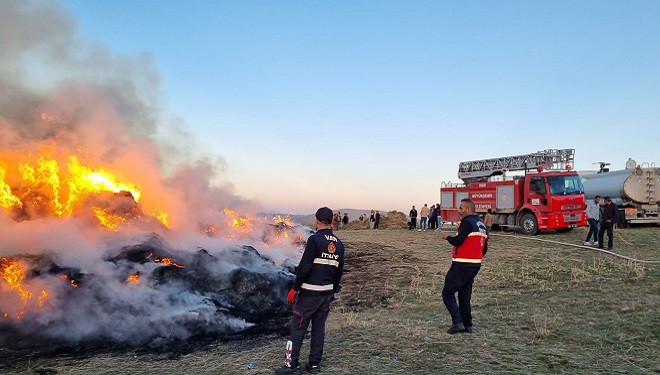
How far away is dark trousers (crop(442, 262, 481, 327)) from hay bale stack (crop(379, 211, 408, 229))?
94.1 ft

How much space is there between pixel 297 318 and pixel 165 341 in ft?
11.1

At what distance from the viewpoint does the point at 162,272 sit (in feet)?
30.0

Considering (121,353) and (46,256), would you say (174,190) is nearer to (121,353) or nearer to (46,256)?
(46,256)

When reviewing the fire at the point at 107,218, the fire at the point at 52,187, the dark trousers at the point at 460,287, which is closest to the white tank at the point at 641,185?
the dark trousers at the point at 460,287

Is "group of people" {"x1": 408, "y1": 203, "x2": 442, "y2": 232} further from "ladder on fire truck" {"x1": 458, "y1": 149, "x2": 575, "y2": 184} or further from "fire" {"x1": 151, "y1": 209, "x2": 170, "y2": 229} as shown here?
"fire" {"x1": 151, "y1": 209, "x2": 170, "y2": 229}

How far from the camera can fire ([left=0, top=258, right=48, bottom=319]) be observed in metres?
7.80

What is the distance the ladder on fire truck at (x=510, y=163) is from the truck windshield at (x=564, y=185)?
2.01 meters

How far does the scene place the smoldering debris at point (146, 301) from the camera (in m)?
7.35

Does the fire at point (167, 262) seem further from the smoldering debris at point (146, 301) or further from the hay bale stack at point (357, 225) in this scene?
the hay bale stack at point (357, 225)

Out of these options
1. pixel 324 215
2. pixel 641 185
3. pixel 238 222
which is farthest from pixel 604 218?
pixel 238 222

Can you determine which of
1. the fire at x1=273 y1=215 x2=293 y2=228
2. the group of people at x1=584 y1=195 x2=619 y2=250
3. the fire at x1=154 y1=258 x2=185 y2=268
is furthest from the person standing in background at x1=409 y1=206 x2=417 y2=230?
the fire at x1=154 y1=258 x2=185 y2=268

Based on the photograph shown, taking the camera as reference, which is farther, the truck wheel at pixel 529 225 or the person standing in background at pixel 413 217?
the person standing in background at pixel 413 217

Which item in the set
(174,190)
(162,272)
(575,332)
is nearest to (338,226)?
(174,190)

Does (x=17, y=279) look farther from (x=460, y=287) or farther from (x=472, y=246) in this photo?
(x=472, y=246)
